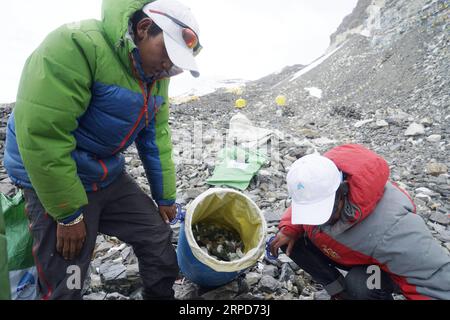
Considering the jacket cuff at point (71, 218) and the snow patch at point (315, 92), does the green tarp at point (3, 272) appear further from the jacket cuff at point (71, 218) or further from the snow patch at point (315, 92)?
the snow patch at point (315, 92)

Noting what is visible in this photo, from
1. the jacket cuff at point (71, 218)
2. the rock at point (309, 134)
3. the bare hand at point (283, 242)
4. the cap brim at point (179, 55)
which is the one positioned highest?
the cap brim at point (179, 55)

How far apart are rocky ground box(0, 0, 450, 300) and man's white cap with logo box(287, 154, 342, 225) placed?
0.90 m

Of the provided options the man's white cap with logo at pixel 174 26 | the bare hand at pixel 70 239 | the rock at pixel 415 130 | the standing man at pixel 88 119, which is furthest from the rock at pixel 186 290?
the rock at pixel 415 130

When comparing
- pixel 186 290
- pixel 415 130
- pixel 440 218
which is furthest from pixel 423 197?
pixel 186 290

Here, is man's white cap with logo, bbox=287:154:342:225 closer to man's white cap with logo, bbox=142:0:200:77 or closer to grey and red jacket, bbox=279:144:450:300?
grey and red jacket, bbox=279:144:450:300

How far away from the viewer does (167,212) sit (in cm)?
218

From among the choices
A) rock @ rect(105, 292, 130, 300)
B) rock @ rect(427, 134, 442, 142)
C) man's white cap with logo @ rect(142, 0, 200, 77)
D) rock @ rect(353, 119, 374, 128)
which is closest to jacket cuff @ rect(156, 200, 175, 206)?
rock @ rect(105, 292, 130, 300)

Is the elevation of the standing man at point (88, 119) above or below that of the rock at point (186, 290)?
above

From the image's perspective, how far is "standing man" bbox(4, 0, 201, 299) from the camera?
4.39 feet

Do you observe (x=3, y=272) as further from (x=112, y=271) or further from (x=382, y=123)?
(x=382, y=123)

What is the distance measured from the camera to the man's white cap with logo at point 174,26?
146cm

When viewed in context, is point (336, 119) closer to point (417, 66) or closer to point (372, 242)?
point (417, 66)

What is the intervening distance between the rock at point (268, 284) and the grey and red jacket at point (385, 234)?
674mm

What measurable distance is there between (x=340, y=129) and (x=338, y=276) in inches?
250
